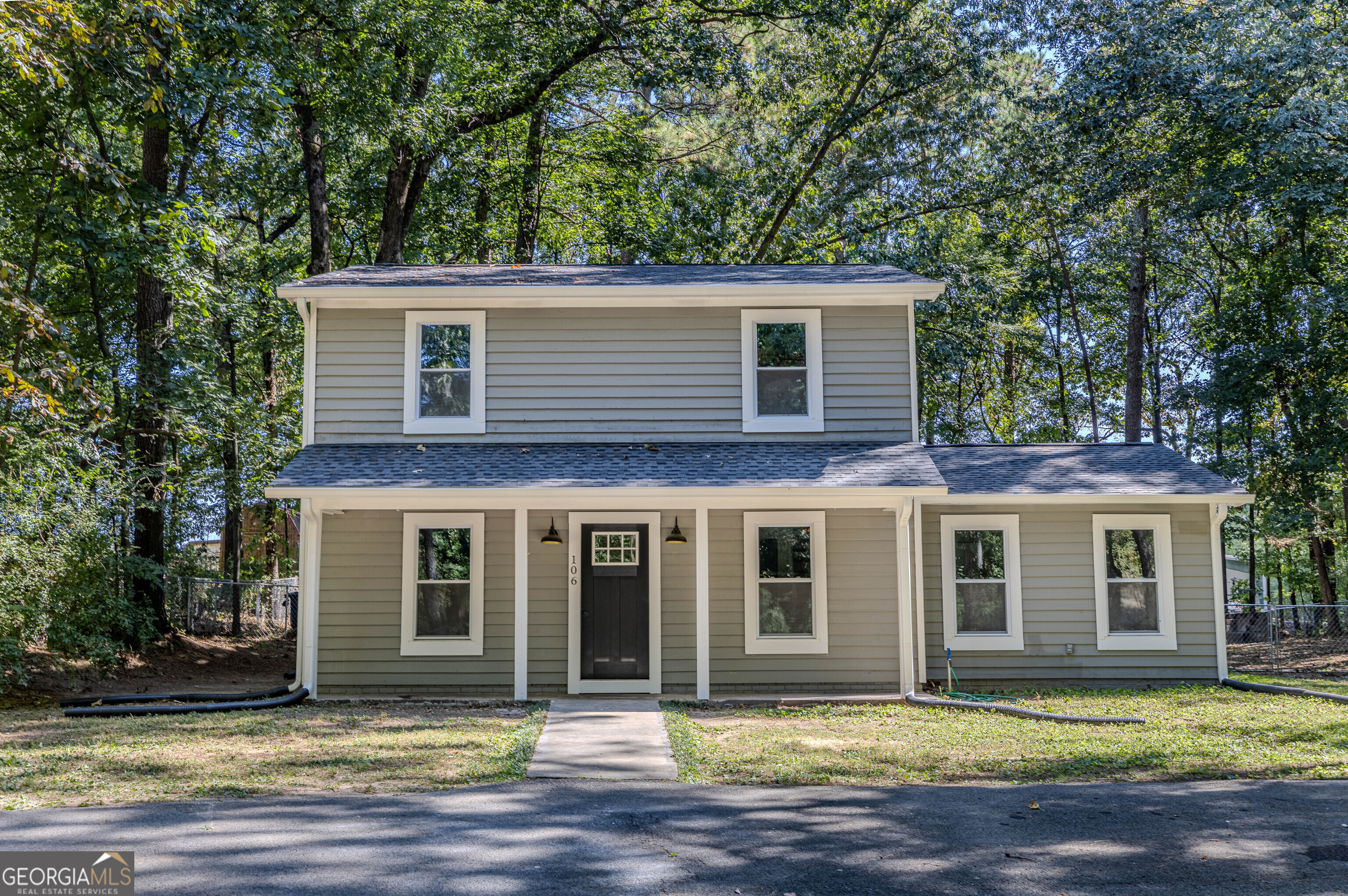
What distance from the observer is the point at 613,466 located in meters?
11.9

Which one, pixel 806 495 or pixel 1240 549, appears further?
pixel 1240 549

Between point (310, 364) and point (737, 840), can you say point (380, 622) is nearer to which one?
point (310, 364)

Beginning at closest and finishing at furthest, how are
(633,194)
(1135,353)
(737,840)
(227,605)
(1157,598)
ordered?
(737,840)
(1157,598)
(227,605)
(633,194)
(1135,353)

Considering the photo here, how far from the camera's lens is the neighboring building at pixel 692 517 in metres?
12.0

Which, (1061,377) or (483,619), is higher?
(1061,377)

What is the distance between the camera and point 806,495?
11492 millimetres

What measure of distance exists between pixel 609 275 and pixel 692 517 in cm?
373

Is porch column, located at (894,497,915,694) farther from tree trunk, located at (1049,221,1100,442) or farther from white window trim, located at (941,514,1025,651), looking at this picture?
tree trunk, located at (1049,221,1100,442)

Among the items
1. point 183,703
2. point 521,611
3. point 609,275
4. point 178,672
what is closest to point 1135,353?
point 609,275

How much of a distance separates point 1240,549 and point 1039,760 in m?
37.8

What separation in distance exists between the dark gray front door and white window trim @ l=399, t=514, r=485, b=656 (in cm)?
126

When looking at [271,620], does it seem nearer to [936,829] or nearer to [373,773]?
A: [373,773]

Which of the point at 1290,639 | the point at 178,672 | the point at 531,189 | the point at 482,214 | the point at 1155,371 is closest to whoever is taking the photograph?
the point at 178,672

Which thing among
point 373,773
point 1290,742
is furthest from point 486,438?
point 1290,742
